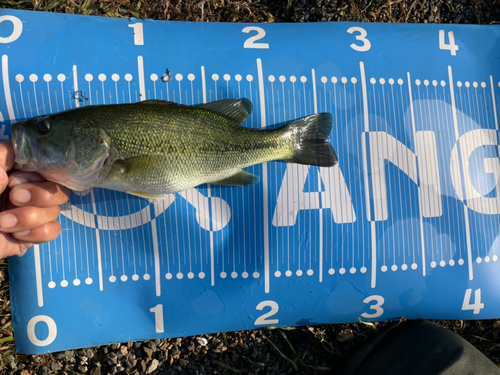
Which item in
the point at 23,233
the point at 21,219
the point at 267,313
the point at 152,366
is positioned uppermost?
the point at 21,219

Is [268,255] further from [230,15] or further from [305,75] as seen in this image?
[230,15]

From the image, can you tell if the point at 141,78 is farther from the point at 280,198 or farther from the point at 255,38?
the point at 280,198

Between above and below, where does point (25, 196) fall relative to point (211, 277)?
above

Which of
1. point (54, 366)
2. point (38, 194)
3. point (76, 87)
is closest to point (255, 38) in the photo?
point (76, 87)

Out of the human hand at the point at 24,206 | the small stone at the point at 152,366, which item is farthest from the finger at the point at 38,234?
the small stone at the point at 152,366

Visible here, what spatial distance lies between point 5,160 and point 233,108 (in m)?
1.28

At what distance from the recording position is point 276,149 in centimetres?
203

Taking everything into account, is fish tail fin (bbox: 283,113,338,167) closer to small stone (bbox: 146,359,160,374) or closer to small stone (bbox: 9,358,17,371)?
small stone (bbox: 146,359,160,374)

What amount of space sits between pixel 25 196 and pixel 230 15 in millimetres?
1879

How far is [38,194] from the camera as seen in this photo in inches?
70.1

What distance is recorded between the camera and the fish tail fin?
2.06 meters

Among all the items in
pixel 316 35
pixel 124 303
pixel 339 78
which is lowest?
pixel 124 303

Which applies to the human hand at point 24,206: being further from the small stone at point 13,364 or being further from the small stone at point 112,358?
the small stone at point 112,358

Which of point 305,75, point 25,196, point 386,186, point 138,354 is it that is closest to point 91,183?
point 25,196
